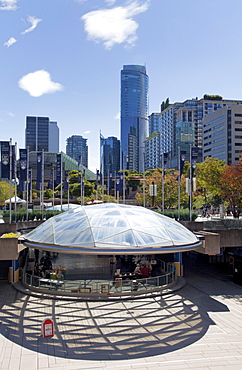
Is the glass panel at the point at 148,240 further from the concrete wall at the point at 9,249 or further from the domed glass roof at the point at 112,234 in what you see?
the concrete wall at the point at 9,249

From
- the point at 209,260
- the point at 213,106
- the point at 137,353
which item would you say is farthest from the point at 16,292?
the point at 213,106

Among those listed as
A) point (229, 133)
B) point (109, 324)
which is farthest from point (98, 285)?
point (229, 133)

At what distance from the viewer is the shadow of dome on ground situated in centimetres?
1307

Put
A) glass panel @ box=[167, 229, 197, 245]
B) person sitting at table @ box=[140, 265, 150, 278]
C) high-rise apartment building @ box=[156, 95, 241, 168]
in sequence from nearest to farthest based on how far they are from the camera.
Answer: glass panel @ box=[167, 229, 197, 245]
person sitting at table @ box=[140, 265, 150, 278]
high-rise apartment building @ box=[156, 95, 241, 168]

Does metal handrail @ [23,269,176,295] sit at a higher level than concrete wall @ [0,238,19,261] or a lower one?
lower

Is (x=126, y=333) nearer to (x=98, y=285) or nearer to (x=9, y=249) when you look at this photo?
(x=98, y=285)

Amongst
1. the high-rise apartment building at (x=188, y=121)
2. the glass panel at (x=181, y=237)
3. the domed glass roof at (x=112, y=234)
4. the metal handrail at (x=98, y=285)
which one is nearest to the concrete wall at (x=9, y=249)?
the domed glass roof at (x=112, y=234)

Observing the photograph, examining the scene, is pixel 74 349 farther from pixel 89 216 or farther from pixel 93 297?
pixel 89 216

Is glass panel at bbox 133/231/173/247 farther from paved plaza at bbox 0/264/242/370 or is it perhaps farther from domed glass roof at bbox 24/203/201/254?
paved plaza at bbox 0/264/242/370

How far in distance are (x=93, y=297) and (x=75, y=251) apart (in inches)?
125

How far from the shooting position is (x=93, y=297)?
19.8 metres

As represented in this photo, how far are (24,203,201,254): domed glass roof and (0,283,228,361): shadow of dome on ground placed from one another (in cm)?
308

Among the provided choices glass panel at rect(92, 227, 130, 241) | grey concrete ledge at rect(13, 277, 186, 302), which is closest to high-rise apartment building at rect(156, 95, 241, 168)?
grey concrete ledge at rect(13, 277, 186, 302)

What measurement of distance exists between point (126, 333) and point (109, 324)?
1362 millimetres
